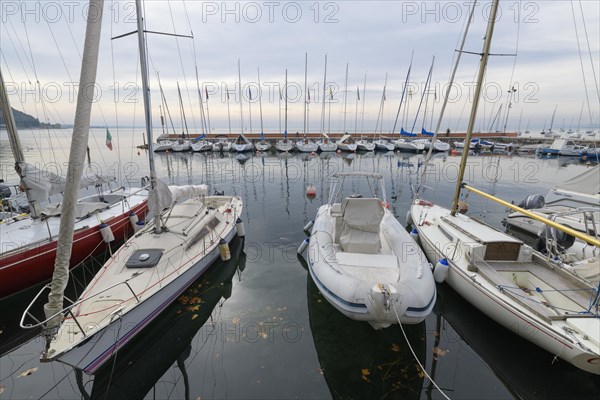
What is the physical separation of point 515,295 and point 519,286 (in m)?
1.34

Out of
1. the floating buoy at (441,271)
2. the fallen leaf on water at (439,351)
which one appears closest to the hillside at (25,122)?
the fallen leaf on water at (439,351)

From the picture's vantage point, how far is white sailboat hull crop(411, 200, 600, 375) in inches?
194

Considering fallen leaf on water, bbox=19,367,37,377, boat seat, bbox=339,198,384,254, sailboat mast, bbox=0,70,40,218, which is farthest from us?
boat seat, bbox=339,198,384,254

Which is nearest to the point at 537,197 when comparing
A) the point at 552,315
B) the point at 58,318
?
the point at 552,315

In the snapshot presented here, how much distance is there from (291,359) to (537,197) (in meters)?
15.2

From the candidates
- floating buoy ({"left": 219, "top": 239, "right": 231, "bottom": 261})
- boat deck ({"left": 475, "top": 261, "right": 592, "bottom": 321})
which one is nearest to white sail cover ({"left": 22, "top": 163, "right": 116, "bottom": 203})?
floating buoy ({"left": 219, "top": 239, "right": 231, "bottom": 261})

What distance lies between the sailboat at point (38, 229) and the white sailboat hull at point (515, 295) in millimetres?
11195

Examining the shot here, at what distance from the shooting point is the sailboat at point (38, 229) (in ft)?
25.6

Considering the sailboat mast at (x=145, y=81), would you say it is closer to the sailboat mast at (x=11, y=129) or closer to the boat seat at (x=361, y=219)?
the sailboat mast at (x=11, y=129)

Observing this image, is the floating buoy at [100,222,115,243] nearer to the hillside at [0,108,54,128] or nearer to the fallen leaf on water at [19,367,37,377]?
the hillside at [0,108,54,128]

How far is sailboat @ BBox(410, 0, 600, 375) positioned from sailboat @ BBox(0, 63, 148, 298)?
36.8ft

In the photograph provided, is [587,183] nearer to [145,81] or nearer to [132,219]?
[145,81]

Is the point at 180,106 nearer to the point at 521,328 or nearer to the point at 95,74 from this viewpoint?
the point at 95,74

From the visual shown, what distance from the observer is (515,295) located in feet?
20.2
